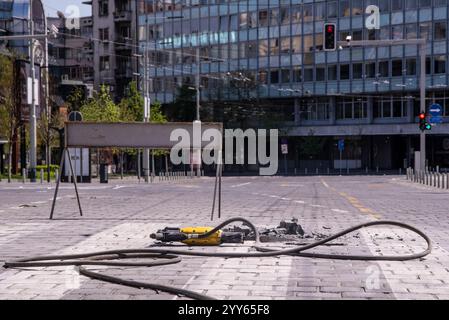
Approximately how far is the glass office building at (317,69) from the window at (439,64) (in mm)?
94

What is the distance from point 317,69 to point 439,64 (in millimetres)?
12320

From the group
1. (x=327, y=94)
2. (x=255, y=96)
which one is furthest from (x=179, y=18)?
(x=327, y=94)

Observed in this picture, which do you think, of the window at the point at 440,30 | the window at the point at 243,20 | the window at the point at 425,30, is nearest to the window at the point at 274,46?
the window at the point at 243,20

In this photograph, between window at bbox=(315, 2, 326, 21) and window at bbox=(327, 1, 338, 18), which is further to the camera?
window at bbox=(315, 2, 326, 21)

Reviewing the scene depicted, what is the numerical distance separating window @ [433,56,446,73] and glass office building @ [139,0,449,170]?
0.09m

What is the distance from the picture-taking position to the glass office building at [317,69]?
67250 mm

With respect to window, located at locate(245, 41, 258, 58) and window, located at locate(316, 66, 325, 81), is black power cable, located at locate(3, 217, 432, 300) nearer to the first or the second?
window, located at locate(316, 66, 325, 81)

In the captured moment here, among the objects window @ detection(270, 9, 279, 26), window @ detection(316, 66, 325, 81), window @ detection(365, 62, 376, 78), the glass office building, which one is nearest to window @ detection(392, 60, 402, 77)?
the glass office building

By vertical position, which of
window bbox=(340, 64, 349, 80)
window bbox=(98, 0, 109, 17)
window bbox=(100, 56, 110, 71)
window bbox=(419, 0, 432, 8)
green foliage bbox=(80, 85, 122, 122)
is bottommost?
green foliage bbox=(80, 85, 122, 122)

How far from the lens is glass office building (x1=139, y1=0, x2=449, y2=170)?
67.2 meters

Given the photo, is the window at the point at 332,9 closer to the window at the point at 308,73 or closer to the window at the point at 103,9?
the window at the point at 308,73

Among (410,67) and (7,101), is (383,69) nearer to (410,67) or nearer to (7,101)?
(410,67)

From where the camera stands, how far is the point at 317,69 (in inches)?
2832
